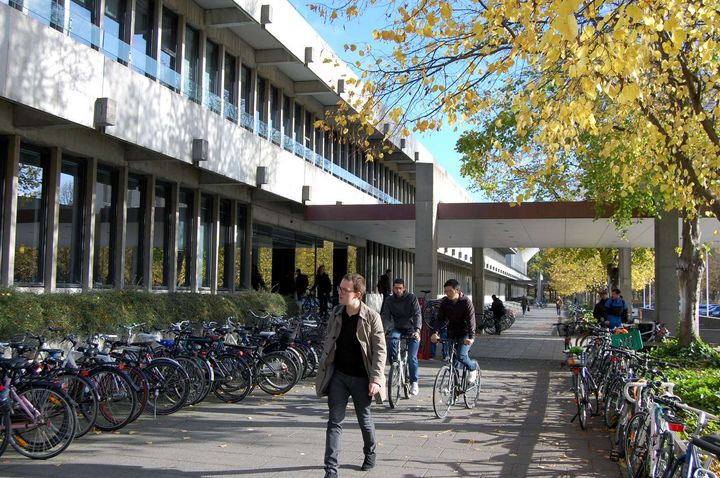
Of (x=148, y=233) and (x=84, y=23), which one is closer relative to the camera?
(x=84, y=23)

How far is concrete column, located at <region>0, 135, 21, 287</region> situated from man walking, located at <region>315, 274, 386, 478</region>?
7959 mm

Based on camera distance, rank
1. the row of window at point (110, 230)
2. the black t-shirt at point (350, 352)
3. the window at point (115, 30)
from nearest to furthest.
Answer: the black t-shirt at point (350, 352) < the row of window at point (110, 230) < the window at point (115, 30)

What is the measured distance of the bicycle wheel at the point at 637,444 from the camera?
5855 mm

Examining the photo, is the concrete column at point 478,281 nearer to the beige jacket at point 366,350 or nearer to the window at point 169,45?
the window at point 169,45

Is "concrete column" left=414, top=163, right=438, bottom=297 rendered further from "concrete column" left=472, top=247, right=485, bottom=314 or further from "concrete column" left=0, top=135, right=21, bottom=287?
"concrete column" left=472, top=247, right=485, bottom=314

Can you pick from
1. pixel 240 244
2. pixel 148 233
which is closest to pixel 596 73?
pixel 148 233

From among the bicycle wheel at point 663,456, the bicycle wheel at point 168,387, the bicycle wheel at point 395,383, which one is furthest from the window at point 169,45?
the bicycle wheel at point 663,456

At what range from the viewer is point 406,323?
1046 centimetres

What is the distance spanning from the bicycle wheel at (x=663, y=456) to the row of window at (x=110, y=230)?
10601 mm

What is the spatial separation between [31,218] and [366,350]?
350 inches

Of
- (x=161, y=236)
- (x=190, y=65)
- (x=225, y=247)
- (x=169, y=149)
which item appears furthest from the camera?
(x=225, y=247)

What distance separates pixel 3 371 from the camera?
700cm

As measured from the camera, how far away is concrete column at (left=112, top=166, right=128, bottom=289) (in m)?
15.0

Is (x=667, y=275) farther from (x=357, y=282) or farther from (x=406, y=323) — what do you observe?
(x=357, y=282)
